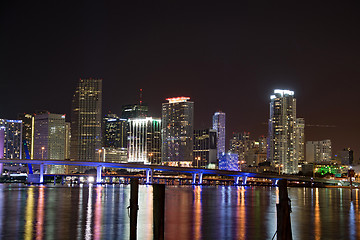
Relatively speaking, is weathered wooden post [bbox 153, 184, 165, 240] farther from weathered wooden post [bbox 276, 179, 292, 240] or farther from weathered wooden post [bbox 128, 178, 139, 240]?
weathered wooden post [bbox 276, 179, 292, 240]

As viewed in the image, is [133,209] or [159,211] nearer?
[159,211]

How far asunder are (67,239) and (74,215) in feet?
47.3

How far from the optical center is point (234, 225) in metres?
37.0

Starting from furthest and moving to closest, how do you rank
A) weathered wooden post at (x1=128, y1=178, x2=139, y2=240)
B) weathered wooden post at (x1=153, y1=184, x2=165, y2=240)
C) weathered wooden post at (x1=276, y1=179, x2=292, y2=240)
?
1. weathered wooden post at (x1=128, y1=178, x2=139, y2=240)
2. weathered wooden post at (x1=153, y1=184, x2=165, y2=240)
3. weathered wooden post at (x1=276, y1=179, x2=292, y2=240)

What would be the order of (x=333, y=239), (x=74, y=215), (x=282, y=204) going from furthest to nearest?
(x=74, y=215)
(x=333, y=239)
(x=282, y=204)

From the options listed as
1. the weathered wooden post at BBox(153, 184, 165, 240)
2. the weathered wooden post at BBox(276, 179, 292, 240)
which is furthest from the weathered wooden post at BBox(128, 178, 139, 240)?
the weathered wooden post at BBox(276, 179, 292, 240)

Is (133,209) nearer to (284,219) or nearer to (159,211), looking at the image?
(159,211)

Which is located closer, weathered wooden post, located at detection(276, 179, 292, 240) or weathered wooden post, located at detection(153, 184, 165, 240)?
weathered wooden post, located at detection(276, 179, 292, 240)

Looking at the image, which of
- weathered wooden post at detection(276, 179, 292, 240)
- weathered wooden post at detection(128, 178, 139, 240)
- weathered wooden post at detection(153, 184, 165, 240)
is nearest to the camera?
weathered wooden post at detection(276, 179, 292, 240)

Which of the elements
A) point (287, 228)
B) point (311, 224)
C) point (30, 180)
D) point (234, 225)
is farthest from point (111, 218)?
point (30, 180)

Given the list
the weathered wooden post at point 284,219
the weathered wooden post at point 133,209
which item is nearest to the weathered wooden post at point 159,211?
the weathered wooden post at point 133,209

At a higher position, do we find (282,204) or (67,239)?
(282,204)

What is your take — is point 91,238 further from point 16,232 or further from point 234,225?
point 234,225

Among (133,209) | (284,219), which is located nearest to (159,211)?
(133,209)
